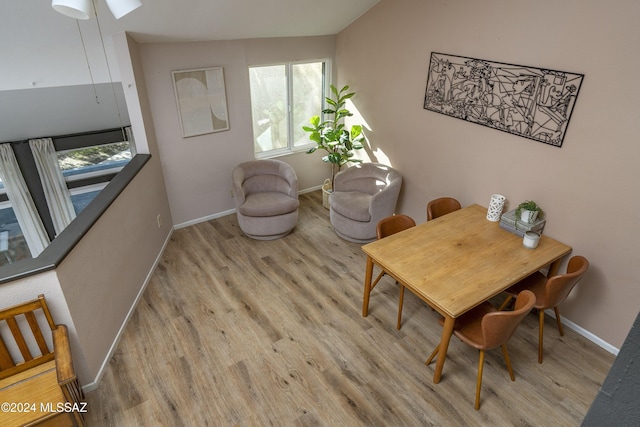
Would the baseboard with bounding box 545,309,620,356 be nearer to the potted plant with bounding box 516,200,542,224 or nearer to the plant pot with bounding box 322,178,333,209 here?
the potted plant with bounding box 516,200,542,224

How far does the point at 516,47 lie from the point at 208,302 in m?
3.53

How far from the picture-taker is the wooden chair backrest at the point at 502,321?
7.78 ft

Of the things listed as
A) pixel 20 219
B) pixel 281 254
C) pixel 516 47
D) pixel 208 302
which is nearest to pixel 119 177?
pixel 208 302

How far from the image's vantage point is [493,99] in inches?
137

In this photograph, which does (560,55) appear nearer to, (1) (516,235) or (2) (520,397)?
(1) (516,235)

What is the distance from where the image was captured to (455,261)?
299 centimetres

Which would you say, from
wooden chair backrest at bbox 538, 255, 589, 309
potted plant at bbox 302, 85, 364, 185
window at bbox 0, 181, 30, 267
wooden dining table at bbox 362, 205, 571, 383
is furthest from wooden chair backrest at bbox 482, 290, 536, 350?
window at bbox 0, 181, 30, 267

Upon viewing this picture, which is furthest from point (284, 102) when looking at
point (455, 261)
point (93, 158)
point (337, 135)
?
point (455, 261)

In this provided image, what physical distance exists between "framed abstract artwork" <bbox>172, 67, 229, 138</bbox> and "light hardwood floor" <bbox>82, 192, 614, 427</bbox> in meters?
1.68

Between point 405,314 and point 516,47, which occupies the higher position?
point 516,47

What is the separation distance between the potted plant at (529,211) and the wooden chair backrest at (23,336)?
361 centimetres

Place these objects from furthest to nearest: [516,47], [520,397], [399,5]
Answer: [399,5]
[516,47]
[520,397]

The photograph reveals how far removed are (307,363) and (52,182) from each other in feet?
16.3

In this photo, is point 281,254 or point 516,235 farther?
point 281,254
